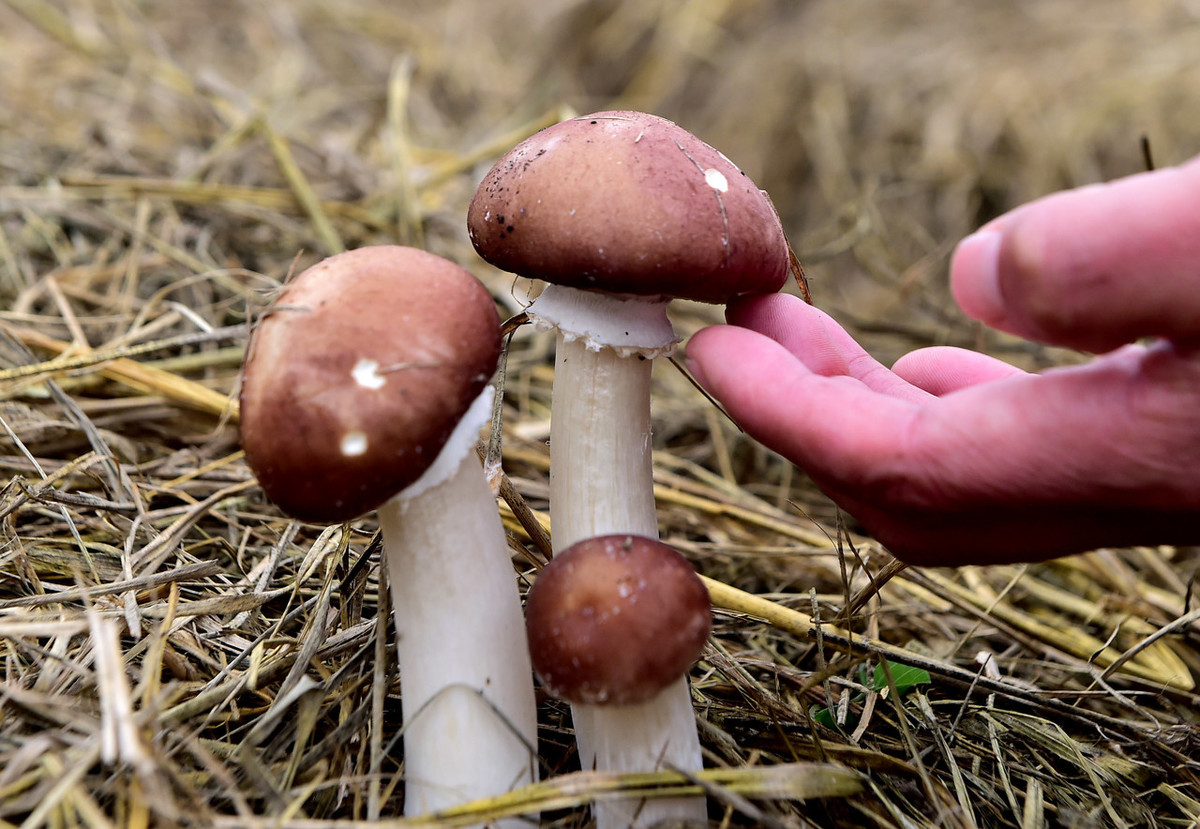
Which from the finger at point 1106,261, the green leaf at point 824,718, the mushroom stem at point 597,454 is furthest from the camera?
the green leaf at point 824,718

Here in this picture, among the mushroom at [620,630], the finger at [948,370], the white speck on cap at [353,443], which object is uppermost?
the white speck on cap at [353,443]

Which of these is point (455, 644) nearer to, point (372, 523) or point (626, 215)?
point (626, 215)

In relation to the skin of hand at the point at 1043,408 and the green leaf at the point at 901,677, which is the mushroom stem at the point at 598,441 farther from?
the green leaf at the point at 901,677

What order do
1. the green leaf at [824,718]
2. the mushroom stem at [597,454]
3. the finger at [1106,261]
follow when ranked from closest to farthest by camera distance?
the finger at [1106,261], the mushroom stem at [597,454], the green leaf at [824,718]

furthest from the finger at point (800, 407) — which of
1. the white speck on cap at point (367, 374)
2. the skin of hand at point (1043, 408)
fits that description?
the white speck on cap at point (367, 374)

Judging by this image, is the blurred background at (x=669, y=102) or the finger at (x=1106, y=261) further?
the blurred background at (x=669, y=102)

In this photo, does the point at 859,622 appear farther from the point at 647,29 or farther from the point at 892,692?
the point at 647,29
